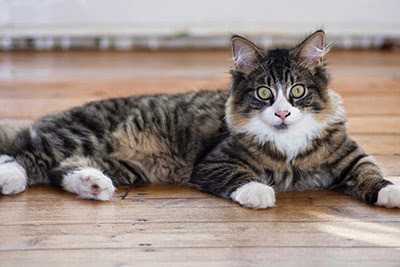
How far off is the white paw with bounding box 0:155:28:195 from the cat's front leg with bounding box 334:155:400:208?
3.92 ft

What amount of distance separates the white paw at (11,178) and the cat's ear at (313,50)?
114cm

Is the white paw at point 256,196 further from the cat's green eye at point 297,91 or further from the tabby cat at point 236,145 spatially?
the cat's green eye at point 297,91

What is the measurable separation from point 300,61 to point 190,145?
578 millimetres

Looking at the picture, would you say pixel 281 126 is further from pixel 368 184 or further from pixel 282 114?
pixel 368 184

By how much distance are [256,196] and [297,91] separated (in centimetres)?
43

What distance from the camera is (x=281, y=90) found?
207 centimetres

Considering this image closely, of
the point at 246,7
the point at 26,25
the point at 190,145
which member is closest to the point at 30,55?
the point at 26,25

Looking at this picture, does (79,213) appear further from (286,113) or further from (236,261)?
(286,113)

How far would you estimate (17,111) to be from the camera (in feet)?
10.9

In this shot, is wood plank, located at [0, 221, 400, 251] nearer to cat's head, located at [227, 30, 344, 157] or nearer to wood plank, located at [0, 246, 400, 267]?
wood plank, located at [0, 246, 400, 267]

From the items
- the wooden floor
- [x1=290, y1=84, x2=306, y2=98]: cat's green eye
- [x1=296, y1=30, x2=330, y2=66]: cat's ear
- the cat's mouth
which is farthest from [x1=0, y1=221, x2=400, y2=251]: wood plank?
[x1=296, y1=30, x2=330, y2=66]: cat's ear

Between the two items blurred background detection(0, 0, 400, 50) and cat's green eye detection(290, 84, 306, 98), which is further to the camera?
blurred background detection(0, 0, 400, 50)

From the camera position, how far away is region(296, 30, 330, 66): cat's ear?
213 centimetres

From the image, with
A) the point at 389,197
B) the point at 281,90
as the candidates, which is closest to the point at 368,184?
the point at 389,197
